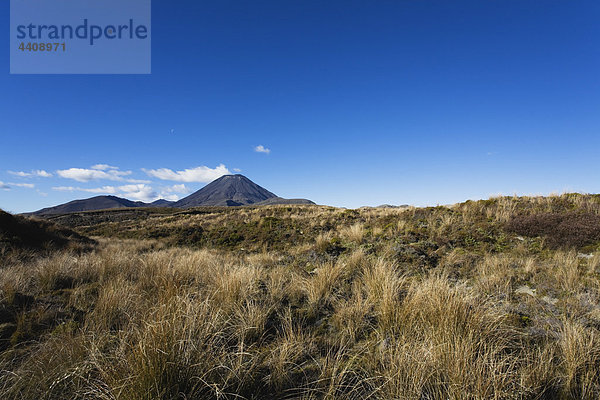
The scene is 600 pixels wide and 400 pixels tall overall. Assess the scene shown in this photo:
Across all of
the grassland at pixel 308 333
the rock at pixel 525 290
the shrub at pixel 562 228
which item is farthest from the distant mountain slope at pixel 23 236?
the shrub at pixel 562 228

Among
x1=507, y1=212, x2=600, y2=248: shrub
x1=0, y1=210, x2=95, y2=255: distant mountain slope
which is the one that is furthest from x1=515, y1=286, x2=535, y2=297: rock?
x1=0, y1=210, x2=95, y2=255: distant mountain slope

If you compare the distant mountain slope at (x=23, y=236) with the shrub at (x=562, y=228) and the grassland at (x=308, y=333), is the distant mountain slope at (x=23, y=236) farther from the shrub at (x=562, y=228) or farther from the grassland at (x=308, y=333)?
the shrub at (x=562, y=228)

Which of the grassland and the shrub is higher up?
the shrub

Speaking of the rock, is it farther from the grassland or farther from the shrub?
the shrub

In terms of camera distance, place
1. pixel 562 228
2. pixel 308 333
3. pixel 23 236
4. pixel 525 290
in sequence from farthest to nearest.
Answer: pixel 23 236 < pixel 562 228 < pixel 525 290 < pixel 308 333

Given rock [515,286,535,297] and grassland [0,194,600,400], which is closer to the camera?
grassland [0,194,600,400]

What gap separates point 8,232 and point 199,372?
1338 cm

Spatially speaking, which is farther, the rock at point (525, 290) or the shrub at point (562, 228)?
the shrub at point (562, 228)

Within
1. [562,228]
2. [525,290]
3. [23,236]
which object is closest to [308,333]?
[525,290]

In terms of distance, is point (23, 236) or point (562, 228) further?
point (23, 236)

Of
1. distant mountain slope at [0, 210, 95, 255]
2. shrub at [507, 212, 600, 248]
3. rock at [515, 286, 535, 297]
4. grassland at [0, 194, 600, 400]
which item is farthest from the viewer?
distant mountain slope at [0, 210, 95, 255]

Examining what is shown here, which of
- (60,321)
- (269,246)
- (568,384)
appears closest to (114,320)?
(60,321)

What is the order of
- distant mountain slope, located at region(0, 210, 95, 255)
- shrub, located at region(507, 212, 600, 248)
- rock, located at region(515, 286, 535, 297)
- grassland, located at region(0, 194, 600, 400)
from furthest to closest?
1. distant mountain slope, located at region(0, 210, 95, 255)
2. shrub, located at region(507, 212, 600, 248)
3. rock, located at region(515, 286, 535, 297)
4. grassland, located at region(0, 194, 600, 400)

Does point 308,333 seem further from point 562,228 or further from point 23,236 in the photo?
point 23,236
